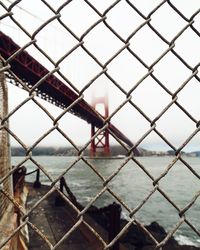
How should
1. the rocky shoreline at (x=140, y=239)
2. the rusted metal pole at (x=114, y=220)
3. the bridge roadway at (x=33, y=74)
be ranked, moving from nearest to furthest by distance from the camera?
the rusted metal pole at (x=114, y=220) → the rocky shoreline at (x=140, y=239) → the bridge roadway at (x=33, y=74)

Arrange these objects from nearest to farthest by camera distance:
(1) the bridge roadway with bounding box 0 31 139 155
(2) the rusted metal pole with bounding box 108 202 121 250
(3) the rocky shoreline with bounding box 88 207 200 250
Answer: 1. (2) the rusted metal pole with bounding box 108 202 121 250
2. (3) the rocky shoreline with bounding box 88 207 200 250
3. (1) the bridge roadway with bounding box 0 31 139 155

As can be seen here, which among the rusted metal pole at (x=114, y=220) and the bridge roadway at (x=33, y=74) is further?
the bridge roadway at (x=33, y=74)

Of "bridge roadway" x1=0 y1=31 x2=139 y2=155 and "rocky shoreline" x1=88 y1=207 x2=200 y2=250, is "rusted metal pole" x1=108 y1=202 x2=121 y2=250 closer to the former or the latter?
"rocky shoreline" x1=88 y1=207 x2=200 y2=250

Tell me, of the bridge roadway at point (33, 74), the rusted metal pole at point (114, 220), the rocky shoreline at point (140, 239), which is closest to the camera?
the rusted metal pole at point (114, 220)

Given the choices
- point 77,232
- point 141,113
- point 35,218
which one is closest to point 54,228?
point 77,232

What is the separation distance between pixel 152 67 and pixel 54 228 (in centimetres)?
477

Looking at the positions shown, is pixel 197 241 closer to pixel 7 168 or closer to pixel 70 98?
pixel 7 168

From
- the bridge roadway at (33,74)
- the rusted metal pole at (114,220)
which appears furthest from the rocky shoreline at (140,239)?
the bridge roadway at (33,74)

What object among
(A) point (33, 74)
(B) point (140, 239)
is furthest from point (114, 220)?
(A) point (33, 74)

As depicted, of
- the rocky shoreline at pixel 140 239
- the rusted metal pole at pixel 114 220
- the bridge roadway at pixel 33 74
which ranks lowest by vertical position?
the rocky shoreline at pixel 140 239

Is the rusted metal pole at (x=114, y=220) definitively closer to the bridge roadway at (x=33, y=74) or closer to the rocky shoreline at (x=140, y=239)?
the rocky shoreline at (x=140, y=239)

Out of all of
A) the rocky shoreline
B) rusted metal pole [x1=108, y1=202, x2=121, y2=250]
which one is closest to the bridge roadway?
the rocky shoreline

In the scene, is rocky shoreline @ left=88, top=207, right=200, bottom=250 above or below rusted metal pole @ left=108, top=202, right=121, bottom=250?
below

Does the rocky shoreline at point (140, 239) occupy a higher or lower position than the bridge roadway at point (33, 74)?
lower
